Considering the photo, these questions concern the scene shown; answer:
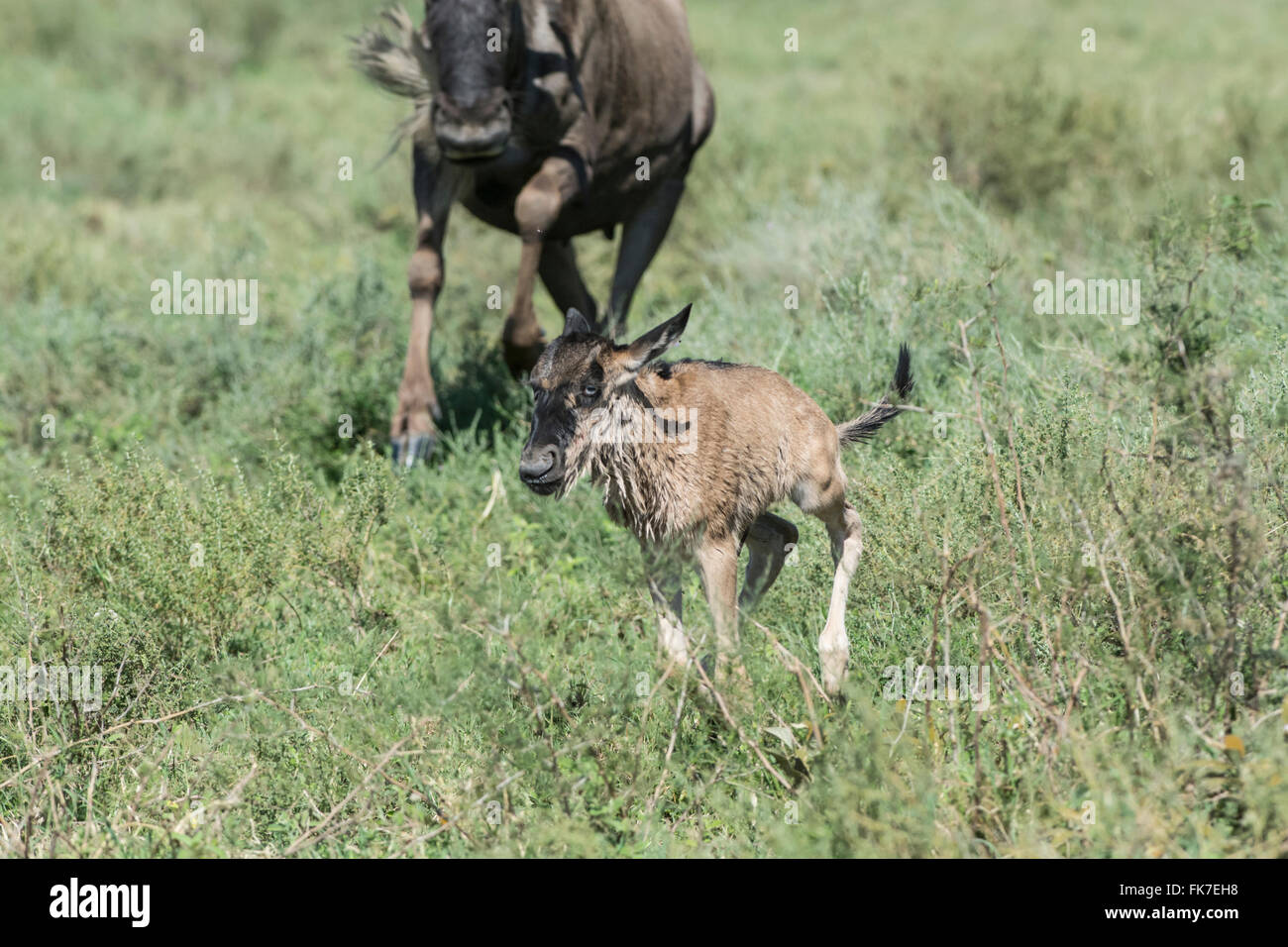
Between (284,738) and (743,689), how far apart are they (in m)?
1.51

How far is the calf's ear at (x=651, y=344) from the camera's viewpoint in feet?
13.7

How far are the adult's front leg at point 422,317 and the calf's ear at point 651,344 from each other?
2.55 metres

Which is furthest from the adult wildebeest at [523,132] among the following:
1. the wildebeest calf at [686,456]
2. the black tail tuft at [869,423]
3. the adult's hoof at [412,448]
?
the wildebeest calf at [686,456]

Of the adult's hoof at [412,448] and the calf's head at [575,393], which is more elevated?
the calf's head at [575,393]

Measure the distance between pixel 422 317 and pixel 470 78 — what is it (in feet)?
4.10

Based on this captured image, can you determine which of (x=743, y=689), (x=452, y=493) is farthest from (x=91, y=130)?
(x=743, y=689)

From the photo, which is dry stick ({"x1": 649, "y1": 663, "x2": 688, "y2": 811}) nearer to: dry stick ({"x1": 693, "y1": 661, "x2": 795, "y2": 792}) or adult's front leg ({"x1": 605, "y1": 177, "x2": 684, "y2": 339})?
dry stick ({"x1": 693, "y1": 661, "x2": 795, "y2": 792})

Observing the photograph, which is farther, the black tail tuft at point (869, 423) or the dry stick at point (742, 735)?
the black tail tuft at point (869, 423)

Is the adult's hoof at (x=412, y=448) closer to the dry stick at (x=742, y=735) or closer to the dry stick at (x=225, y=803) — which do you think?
the dry stick at (x=225, y=803)

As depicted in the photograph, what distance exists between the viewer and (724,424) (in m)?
4.61

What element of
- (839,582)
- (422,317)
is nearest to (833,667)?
(839,582)

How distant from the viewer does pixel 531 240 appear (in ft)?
22.1

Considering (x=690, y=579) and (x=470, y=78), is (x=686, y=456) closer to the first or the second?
(x=690, y=579)
